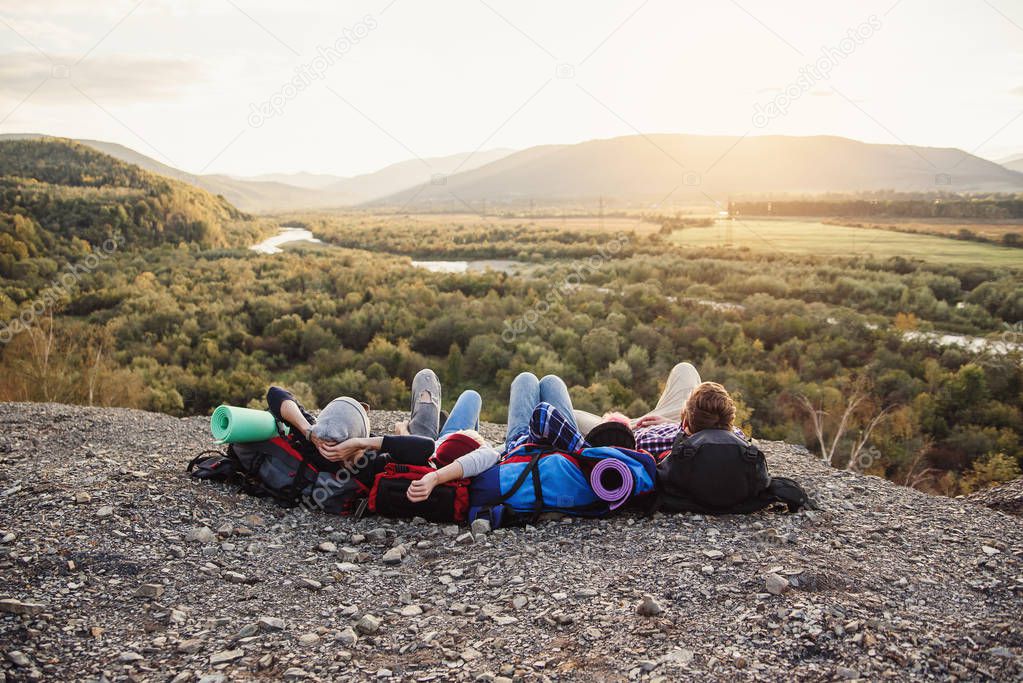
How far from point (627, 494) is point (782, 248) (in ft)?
132

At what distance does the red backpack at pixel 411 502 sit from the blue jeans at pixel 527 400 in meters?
0.64

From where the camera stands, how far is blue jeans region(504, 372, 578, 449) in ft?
16.9

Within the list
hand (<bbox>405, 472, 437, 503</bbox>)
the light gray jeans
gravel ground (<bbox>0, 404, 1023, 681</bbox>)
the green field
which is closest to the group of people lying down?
hand (<bbox>405, 472, 437, 503</bbox>)

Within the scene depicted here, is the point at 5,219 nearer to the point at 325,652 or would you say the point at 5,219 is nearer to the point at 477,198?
the point at 325,652

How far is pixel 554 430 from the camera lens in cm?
464

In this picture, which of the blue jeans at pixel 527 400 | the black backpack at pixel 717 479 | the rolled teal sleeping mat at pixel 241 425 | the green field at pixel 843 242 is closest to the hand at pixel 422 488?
the blue jeans at pixel 527 400

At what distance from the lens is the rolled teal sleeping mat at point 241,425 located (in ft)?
14.9

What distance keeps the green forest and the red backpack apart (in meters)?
6.52

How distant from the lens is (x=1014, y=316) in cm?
2086

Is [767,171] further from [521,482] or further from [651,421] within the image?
[521,482]

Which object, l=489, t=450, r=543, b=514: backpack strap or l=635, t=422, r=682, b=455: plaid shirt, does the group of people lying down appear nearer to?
l=635, t=422, r=682, b=455: plaid shirt

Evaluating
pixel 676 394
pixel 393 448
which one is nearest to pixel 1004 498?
pixel 676 394

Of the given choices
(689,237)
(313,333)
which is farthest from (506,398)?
(689,237)

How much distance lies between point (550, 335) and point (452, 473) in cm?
1709
